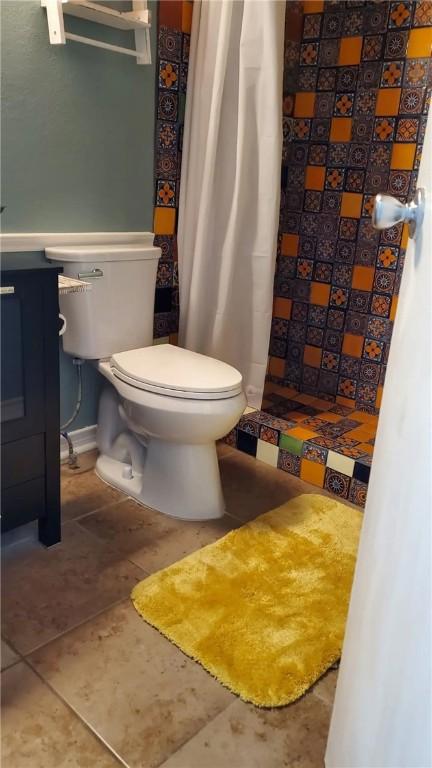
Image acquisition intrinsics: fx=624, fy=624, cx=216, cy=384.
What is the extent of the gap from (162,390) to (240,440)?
0.73 metres

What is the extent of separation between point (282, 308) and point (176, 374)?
3.93 ft

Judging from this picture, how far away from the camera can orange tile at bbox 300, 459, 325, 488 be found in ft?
7.32

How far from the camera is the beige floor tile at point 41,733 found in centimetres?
115

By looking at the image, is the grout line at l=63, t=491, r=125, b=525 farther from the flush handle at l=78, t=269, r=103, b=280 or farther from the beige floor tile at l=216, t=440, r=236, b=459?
the flush handle at l=78, t=269, r=103, b=280

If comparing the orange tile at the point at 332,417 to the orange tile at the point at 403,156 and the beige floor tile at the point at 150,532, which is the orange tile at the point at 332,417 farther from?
the orange tile at the point at 403,156

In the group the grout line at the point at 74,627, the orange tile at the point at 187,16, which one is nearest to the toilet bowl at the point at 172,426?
the grout line at the point at 74,627

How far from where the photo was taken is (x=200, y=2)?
227cm

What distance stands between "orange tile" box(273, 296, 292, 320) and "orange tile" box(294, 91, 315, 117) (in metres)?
0.82

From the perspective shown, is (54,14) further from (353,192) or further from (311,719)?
(311,719)

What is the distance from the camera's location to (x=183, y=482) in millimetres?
1977

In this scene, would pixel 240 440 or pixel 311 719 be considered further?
pixel 240 440

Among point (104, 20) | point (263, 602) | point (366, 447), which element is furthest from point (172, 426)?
point (104, 20)

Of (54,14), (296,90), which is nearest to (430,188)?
(54,14)

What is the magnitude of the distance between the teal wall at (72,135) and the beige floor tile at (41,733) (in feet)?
3.79
